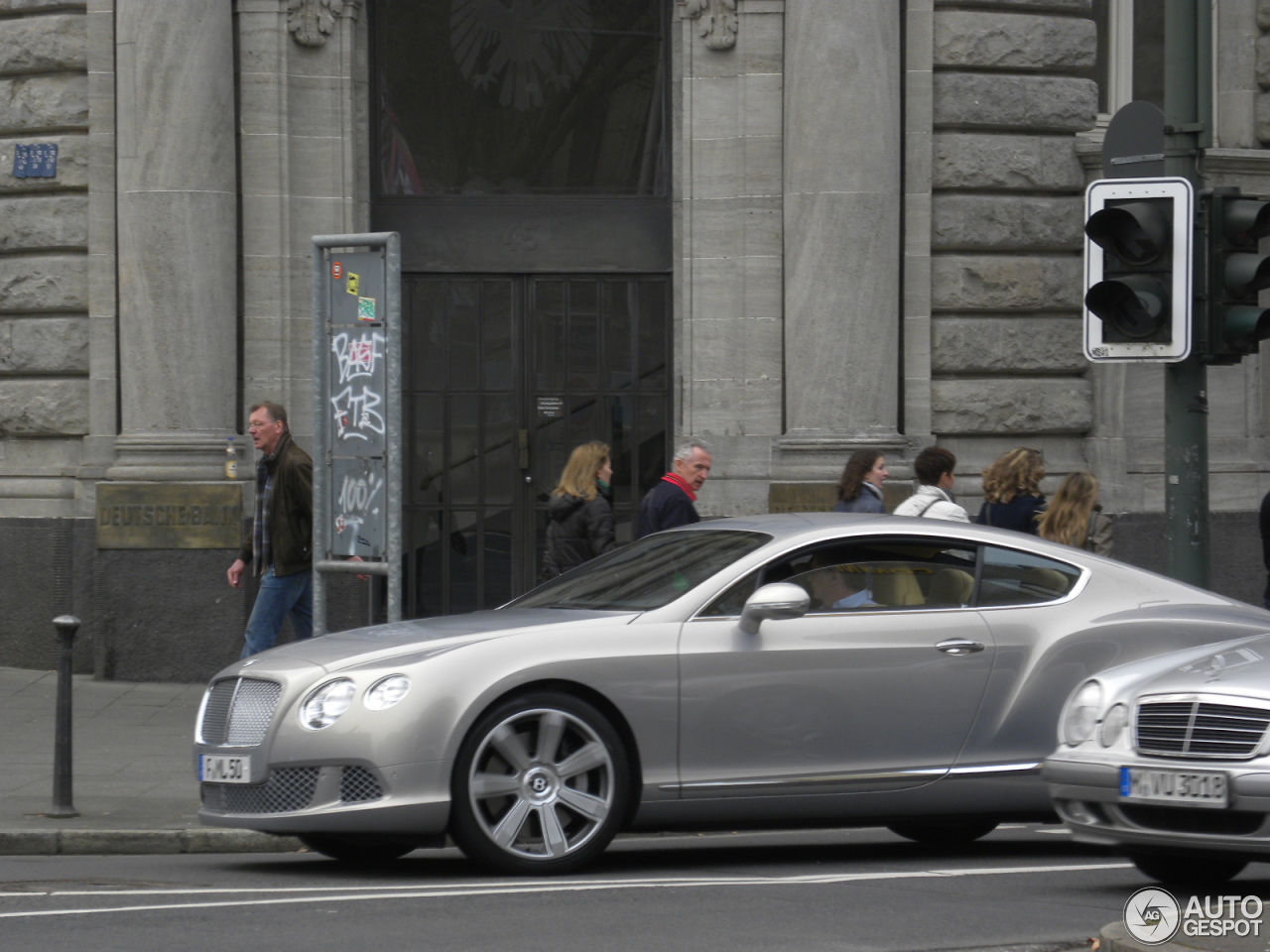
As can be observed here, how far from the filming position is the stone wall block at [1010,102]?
14969 mm

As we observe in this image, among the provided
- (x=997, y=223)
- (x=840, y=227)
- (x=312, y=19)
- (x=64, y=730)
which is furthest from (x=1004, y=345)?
(x=64, y=730)

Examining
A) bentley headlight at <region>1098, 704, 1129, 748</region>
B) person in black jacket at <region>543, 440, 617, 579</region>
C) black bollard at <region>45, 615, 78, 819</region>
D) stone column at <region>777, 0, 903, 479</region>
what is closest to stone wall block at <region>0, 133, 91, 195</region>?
stone column at <region>777, 0, 903, 479</region>

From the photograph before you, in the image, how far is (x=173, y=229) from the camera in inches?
559

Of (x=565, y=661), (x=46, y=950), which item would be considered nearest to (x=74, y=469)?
(x=565, y=661)

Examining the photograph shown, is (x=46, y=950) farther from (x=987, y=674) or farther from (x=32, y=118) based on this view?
(x=32, y=118)

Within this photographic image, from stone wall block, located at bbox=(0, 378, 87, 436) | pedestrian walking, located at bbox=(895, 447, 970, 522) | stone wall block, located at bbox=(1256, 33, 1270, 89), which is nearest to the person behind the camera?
pedestrian walking, located at bbox=(895, 447, 970, 522)

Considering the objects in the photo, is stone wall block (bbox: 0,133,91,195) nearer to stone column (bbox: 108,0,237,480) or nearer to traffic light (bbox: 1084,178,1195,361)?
stone column (bbox: 108,0,237,480)

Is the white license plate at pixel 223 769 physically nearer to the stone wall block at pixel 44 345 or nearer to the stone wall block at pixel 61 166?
the stone wall block at pixel 44 345

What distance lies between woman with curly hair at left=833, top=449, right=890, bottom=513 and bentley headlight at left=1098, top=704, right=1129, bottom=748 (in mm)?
4768

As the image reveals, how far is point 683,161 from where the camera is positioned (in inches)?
599

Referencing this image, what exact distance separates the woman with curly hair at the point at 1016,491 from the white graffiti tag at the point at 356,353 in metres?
3.50

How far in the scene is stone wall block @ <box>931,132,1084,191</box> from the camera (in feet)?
49.1

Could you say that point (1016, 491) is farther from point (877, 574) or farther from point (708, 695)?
point (708, 695)

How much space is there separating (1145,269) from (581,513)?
12.0 feet
